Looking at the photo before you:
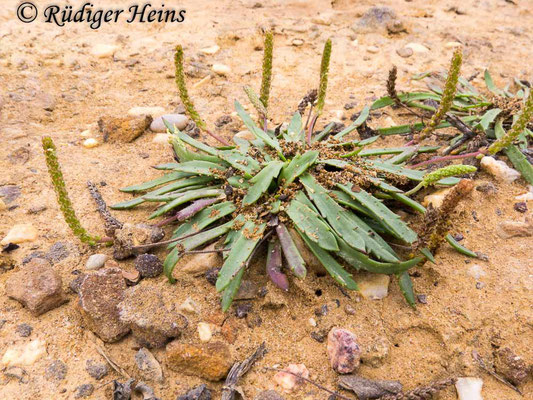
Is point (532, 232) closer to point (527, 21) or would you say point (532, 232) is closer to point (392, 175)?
point (392, 175)

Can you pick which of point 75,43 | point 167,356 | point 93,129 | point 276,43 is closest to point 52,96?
point 93,129

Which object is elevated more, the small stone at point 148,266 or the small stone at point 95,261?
the small stone at point 148,266

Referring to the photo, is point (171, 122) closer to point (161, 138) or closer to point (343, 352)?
point (161, 138)

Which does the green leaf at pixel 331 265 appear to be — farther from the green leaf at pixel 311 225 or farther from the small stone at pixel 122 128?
the small stone at pixel 122 128

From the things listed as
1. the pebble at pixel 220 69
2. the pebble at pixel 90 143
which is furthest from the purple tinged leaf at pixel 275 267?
the pebble at pixel 220 69

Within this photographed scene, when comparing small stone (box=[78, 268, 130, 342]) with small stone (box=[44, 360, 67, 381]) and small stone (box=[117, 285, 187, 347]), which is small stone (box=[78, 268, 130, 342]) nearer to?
small stone (box=[117, 285, 187, 347])

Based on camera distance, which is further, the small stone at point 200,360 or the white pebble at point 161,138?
the white pebble at point 161,138
